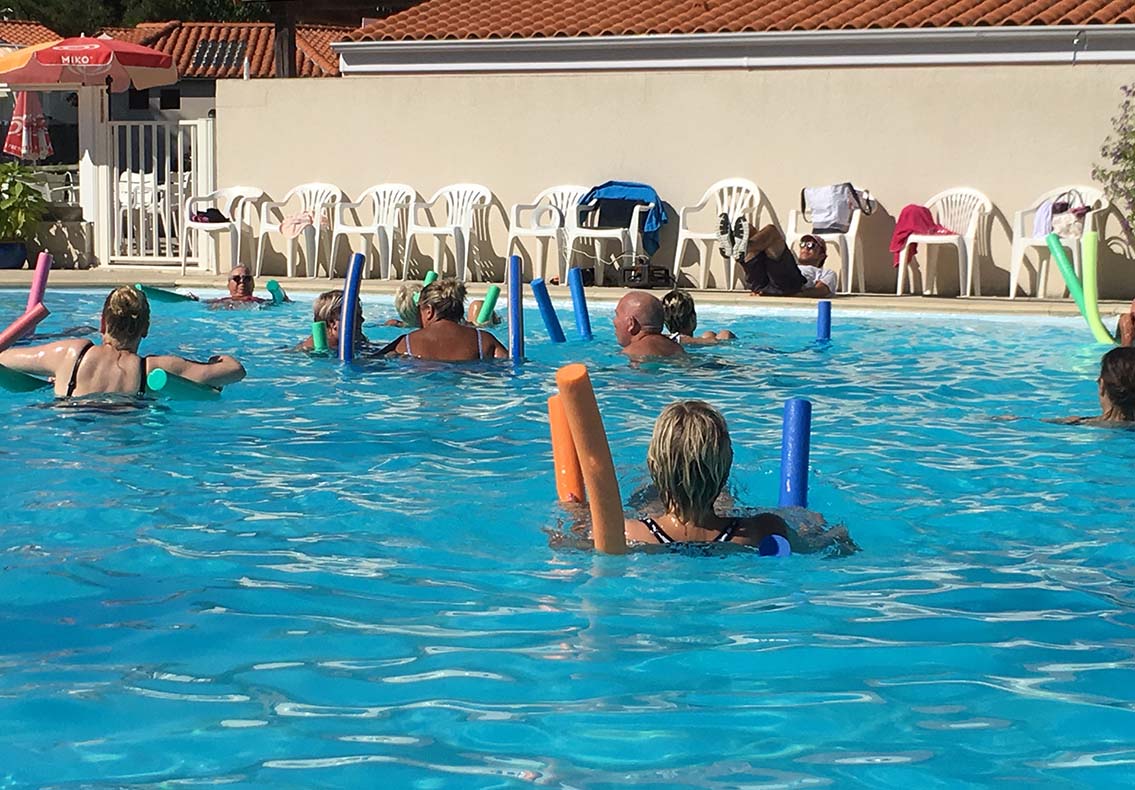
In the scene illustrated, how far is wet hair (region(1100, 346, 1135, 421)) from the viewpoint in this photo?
7746mm

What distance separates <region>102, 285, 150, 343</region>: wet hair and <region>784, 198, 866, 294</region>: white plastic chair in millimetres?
8512

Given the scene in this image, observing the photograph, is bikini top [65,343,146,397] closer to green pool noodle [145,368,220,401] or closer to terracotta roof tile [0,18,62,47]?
green pool noodle [145,368,220,401]

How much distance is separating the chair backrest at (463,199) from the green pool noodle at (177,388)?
835 cm

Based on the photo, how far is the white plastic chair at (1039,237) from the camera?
14.5 meters

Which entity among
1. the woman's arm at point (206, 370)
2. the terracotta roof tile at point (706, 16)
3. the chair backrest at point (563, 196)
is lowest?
the woman's arm at point (206, 370)

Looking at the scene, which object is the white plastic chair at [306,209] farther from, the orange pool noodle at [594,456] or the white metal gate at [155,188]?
the orange pool noodle at [594,456]

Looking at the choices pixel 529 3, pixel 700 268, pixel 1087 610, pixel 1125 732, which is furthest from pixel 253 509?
pixel 529 3

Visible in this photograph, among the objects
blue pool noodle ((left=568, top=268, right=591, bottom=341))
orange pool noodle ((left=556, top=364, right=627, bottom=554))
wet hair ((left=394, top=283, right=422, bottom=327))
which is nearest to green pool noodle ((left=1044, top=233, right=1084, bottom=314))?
blue pool noodle ((left=568, top=268, right=591, bottom=341))

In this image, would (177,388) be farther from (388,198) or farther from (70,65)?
(70,65)

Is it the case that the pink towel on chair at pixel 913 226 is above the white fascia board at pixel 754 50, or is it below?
below

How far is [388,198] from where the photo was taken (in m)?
17.2

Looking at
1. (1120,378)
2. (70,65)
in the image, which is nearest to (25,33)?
(70,65)

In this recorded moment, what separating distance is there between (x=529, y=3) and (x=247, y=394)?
12023 mm

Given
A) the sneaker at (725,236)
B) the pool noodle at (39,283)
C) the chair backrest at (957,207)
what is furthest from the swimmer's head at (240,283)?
the chair backrest at (957,207)
